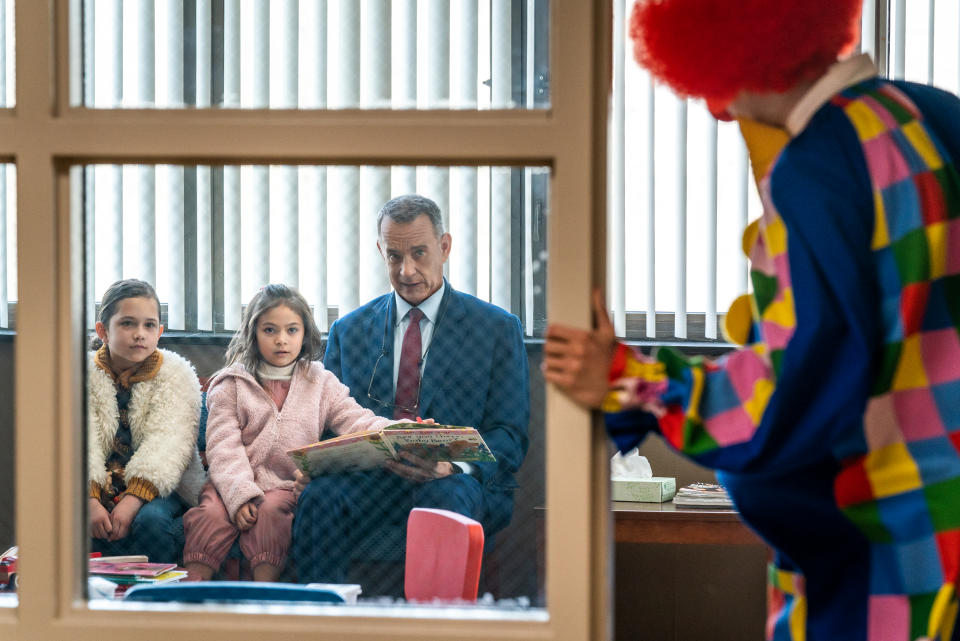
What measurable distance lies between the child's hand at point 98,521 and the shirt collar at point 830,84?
797 millimetres

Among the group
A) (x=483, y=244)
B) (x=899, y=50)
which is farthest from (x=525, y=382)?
(x=899, y=50)

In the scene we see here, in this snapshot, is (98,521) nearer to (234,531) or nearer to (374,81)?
(234,531)

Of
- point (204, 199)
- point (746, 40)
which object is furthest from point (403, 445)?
point (746, 40)

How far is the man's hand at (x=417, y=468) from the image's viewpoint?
1.16 metres

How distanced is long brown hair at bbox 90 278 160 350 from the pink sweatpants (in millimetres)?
242

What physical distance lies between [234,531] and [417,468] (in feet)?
0.74

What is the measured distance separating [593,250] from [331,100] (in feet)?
1.01

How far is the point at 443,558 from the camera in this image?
39.8 inches

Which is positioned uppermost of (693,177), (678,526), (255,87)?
(693,177)

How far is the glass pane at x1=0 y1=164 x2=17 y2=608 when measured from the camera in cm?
100

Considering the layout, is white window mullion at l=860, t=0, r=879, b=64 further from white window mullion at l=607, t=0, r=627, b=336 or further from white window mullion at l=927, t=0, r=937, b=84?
white window mullion at l=607, t=0, r=627, b=336

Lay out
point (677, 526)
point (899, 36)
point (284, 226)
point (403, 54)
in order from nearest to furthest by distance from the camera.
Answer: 1. point (403, 54)
2. point (284, 226)
3. point (677, 526)
4. point (899, 36)

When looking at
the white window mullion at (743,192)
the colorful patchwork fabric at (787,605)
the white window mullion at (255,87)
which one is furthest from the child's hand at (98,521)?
the white window mullion at (743,192)

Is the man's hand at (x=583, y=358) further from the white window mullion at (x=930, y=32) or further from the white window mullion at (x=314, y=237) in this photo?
the white window mullion at (x=930, y=32)
